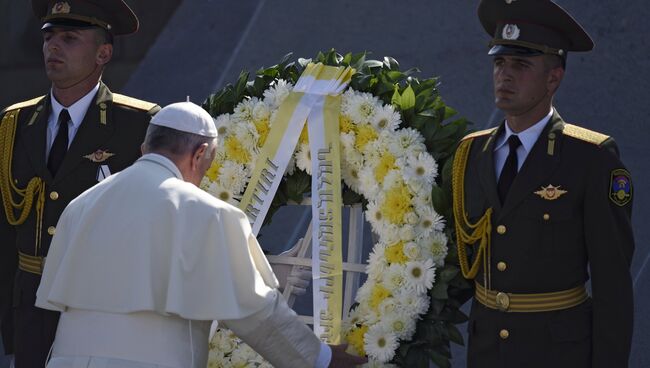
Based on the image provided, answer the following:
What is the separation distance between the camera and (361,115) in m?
4.75

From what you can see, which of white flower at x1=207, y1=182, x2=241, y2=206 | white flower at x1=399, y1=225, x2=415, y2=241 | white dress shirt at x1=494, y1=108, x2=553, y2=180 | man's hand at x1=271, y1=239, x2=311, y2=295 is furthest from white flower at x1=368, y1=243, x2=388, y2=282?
white flower at x1=207, y1=182, x2=241, y2=206

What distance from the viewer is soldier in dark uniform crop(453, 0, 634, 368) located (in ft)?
13.6

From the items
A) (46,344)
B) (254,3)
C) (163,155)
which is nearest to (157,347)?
(163,155)

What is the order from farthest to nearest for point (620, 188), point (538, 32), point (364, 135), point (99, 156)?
point (99, 156), point (364, 135), point (538, 32), point (620, 188)

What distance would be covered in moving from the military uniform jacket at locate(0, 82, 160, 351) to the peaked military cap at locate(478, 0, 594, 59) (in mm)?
1638

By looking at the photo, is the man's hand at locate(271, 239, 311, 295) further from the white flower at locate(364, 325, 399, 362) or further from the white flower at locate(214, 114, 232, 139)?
the white flower at locate(214, 114, 232, 139)

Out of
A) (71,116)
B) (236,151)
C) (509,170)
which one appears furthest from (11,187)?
(509,170)

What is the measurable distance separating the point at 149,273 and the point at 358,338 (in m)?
1.15

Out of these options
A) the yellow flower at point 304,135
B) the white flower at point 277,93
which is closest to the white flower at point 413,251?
the yellow flower at point 304,135

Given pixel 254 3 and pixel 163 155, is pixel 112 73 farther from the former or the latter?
pixel 163 155

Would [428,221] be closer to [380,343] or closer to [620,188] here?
[380,343]

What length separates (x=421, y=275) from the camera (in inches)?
177

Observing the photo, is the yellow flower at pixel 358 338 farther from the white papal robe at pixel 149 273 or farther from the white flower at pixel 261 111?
the white flower at pixel 261 111

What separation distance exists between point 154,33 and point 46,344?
3.67 m
